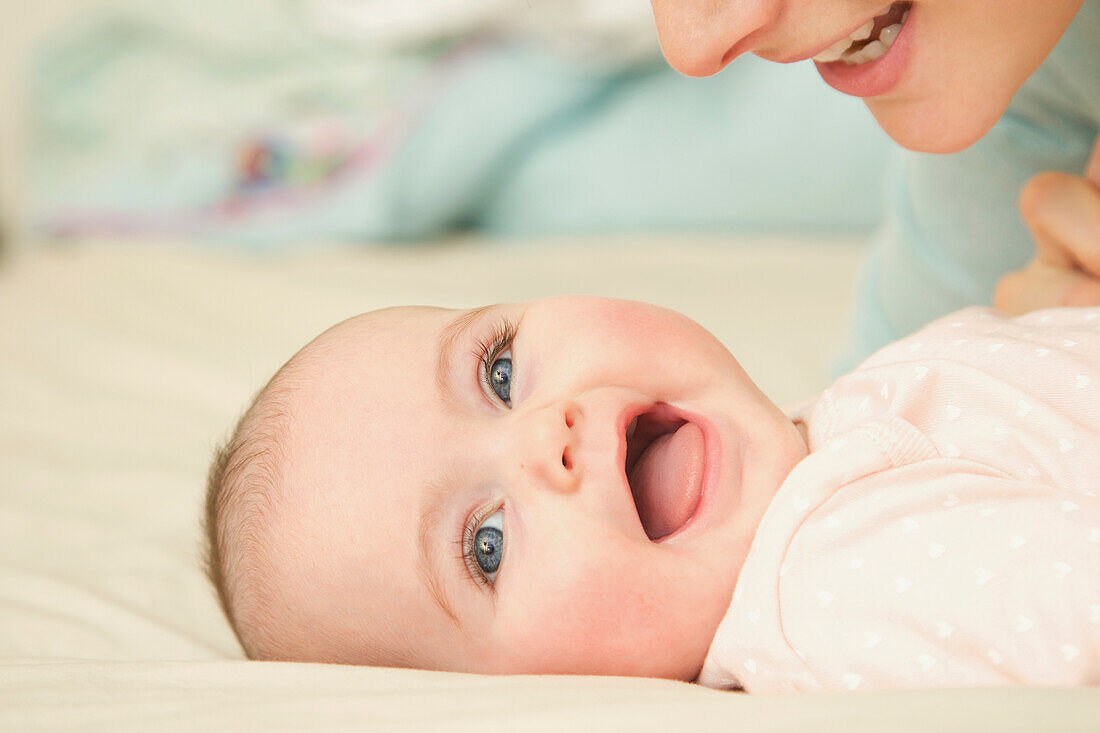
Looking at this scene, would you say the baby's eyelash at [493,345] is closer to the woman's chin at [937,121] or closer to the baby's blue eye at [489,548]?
the baby's blue eye at [489,548]

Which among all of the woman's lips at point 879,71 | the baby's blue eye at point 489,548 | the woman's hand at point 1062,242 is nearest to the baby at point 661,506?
the baby's blue eye at point 489,548

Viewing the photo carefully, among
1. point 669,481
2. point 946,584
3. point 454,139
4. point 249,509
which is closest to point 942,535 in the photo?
point 946,584

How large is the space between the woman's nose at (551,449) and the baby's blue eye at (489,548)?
0.06 meters

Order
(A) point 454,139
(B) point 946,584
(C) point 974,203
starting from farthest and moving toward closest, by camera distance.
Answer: (A) point 454,139 < (C) point 974,203 < (B) point 946,584

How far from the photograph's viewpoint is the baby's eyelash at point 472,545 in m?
0.81

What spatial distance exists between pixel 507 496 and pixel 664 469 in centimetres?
13

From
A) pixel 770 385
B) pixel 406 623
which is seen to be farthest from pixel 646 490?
pixel 770 385

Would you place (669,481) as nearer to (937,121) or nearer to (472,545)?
(472,545)

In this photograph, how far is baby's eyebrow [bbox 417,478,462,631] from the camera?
32.0 inches

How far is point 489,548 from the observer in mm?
817

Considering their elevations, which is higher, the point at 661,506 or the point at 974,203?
the point at 974,203

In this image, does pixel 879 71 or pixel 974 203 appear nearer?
pixel 879 71

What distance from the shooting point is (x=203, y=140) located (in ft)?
7.43

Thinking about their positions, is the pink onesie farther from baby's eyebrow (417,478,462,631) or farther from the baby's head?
baby's eyebrow (417,478,462,631)
